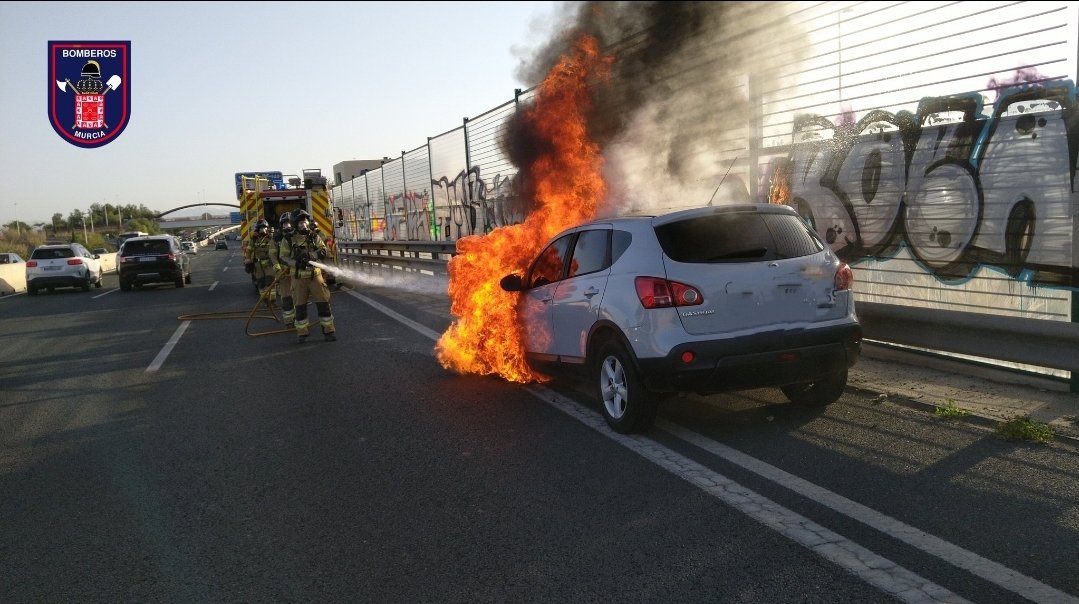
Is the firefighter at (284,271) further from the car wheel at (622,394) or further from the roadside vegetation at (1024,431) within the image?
the roadside vegetation at (1024,431)

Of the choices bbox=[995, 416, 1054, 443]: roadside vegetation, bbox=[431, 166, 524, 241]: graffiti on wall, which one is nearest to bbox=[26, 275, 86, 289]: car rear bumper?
bbox=[431, 166, 524, 241]: graffiti on wall

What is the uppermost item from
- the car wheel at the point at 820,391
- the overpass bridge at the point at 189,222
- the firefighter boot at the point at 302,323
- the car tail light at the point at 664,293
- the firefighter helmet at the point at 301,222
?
the overpass bridge at the point at 189,222

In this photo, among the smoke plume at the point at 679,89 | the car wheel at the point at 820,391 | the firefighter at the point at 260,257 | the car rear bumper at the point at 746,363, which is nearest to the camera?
the car rear bumper at the point at 746,363

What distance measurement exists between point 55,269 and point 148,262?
3836 millimetres

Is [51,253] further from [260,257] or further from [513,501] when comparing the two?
[513,501]

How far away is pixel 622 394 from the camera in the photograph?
5.83 m

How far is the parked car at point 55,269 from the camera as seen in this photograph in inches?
989

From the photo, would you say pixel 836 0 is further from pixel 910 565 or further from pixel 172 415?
pixel 172 415

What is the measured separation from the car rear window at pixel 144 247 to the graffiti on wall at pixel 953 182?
20427 mm

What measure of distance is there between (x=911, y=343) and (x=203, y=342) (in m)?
9.75

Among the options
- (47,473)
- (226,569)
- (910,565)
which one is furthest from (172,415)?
(910,565)

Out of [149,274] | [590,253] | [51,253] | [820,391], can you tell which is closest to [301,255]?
[590,253]

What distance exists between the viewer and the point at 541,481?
16.0ft

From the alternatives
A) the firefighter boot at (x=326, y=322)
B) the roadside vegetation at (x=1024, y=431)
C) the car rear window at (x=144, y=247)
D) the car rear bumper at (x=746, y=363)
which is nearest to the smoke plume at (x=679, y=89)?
the firefighter boot at (x=326, y=322)
